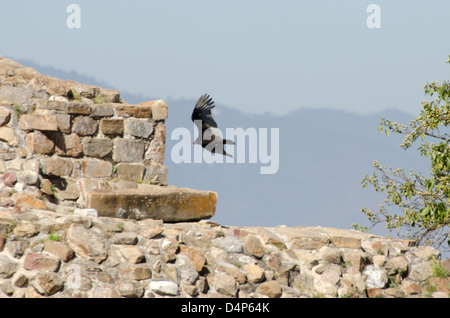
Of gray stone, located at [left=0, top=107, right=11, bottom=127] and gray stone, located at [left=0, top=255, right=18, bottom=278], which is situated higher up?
gray stone, located at [left=0, top=107, right=11, bottom=127]

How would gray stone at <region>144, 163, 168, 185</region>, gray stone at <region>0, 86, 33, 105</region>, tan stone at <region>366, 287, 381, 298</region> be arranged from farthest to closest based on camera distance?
gray stone at <region>144, 163, 168, 185</region>
gray stone at <region>0, 86, 33, 105</region>
tan stone at <region>366, 287, 381, 298</region>

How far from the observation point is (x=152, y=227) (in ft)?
21.7

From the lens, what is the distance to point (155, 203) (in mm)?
7254

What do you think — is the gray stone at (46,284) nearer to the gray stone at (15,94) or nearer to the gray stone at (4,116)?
the gray stone at (4,116)

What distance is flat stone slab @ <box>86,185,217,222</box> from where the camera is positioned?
22.9 ft

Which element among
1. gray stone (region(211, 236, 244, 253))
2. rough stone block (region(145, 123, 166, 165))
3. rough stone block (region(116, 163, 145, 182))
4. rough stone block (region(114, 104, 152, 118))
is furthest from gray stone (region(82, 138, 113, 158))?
gray stone (region(211, 236, 244, 253))

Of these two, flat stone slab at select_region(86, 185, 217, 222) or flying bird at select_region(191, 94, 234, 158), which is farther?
flying bird at select_region(191, 94, 234, 158)

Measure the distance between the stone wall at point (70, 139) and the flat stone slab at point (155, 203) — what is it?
1.62 ft

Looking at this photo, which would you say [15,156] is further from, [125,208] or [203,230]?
[203,230]

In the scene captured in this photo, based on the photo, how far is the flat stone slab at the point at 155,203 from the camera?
22.9ft

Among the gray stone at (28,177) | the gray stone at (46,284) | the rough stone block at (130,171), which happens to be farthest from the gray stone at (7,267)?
the rough stone block at (130,171)

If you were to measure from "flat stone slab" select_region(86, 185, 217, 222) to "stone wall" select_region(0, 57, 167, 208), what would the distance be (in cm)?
49

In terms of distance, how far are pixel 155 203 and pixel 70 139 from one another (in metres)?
1.27

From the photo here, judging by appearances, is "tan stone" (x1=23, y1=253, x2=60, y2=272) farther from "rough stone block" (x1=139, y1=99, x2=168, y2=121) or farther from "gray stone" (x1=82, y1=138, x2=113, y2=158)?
"rough stone block" (x1=139, y1=99, x2=168, y2=121)
